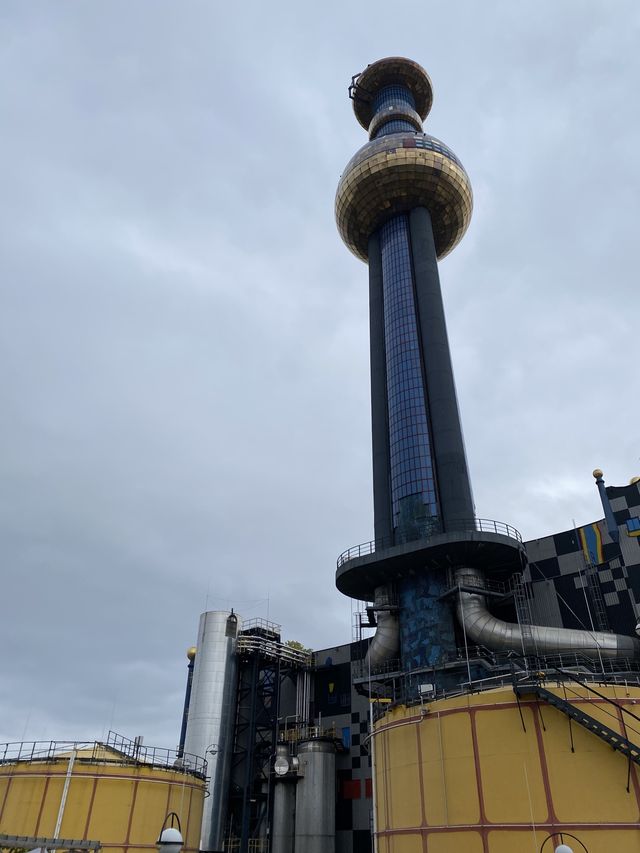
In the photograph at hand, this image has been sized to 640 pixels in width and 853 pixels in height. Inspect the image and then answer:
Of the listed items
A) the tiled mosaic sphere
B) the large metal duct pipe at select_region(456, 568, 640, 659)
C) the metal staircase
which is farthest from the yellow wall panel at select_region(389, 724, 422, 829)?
the tiled mosaic sphere

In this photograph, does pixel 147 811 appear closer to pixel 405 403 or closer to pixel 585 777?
pixel 585 777

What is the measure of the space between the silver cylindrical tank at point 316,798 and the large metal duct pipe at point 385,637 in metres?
8.07

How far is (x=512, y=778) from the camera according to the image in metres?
23.4

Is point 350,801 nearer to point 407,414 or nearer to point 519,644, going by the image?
point 519,644

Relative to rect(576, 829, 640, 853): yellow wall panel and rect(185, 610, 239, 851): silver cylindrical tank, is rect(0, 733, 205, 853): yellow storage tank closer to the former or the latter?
rect(185, 610, 239, 851): silver cylindrical tank

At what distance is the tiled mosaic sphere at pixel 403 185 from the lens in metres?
66.4

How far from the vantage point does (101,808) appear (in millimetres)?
30922

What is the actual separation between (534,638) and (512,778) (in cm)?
1588

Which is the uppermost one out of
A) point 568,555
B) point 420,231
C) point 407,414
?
point 420,231

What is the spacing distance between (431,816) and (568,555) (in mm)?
24555

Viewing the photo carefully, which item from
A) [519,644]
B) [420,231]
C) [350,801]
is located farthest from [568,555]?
[420,231]

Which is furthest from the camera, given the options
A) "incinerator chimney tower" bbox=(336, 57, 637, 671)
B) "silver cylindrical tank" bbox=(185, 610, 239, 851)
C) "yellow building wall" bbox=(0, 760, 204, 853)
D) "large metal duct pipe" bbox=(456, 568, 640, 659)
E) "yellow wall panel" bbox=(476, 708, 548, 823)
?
"silver cylindrical tank" bbox=(185, 610, 239, 851)

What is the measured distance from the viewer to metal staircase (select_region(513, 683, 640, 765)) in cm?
2200

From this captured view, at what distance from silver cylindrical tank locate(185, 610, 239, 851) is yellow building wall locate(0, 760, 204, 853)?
13746 mm
